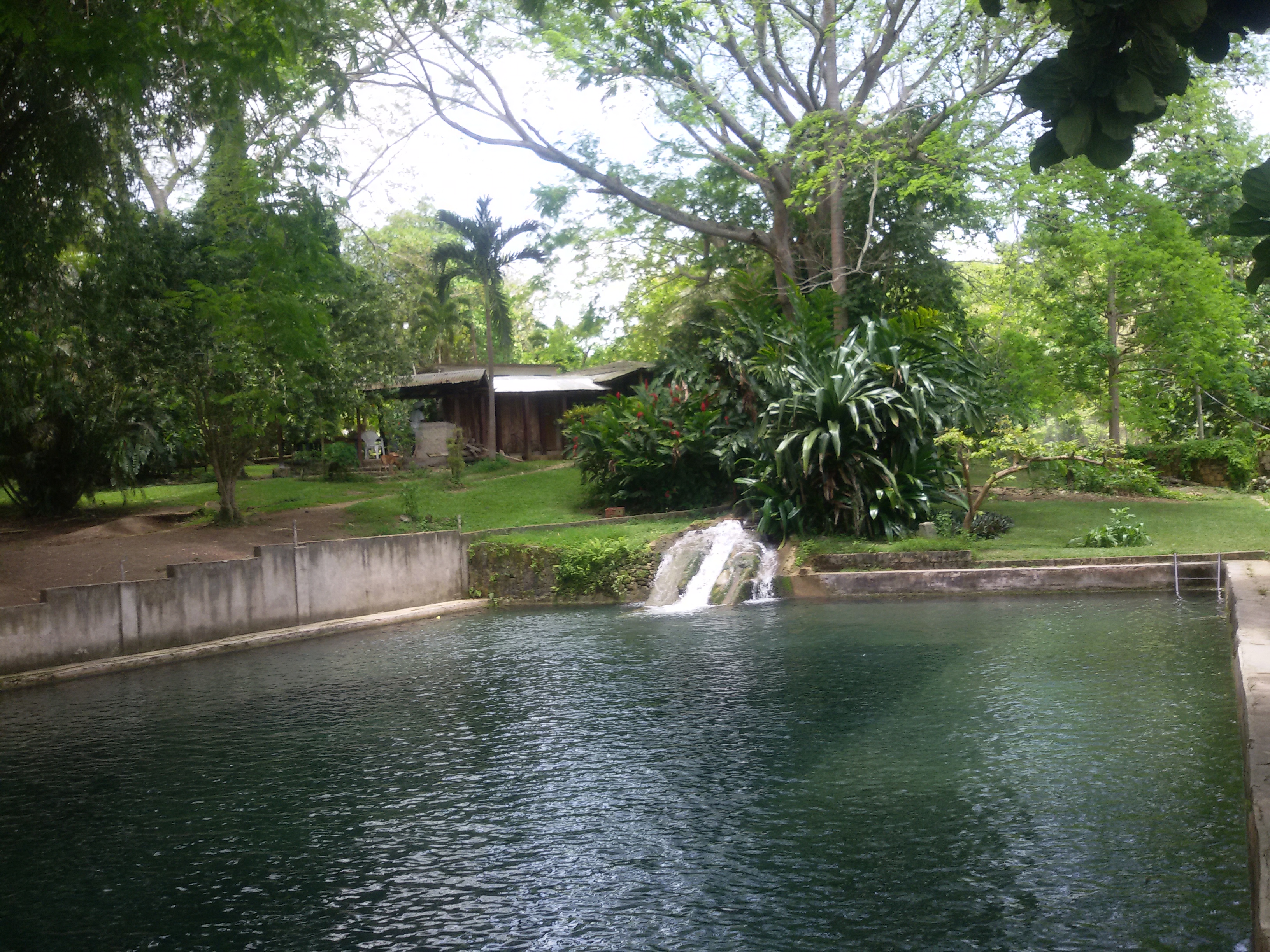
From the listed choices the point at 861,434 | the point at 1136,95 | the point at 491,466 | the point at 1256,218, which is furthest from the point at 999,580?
the point at 491,466

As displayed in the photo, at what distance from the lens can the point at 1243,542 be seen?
572 inches

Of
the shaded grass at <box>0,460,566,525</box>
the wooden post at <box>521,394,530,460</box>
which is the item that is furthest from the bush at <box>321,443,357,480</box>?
the wooden post at <box>521,394,530,460</box>

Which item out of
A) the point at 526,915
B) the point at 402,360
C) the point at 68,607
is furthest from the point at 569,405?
the point at 526,915

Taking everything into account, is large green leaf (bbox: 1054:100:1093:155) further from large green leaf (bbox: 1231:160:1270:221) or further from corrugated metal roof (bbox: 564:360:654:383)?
corrugated metal roof (bbox: 564:360:654:383)

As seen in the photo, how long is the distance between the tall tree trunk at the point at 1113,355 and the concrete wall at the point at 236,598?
605 inches

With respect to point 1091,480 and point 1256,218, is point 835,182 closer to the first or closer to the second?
point 1091,480

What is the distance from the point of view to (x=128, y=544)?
16828mm

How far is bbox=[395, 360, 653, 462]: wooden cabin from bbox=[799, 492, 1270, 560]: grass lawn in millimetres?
14996

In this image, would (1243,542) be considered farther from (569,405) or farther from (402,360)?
(569,405)

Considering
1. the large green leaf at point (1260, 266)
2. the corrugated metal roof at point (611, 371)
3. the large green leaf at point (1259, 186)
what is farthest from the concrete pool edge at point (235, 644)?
the corrugated metal roof at point (611, 371)

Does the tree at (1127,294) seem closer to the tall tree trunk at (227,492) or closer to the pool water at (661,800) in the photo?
the pool water at (661,800)

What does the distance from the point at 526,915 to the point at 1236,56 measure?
786 inches

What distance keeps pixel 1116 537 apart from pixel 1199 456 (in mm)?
9628

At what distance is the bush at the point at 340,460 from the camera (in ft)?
88.0
